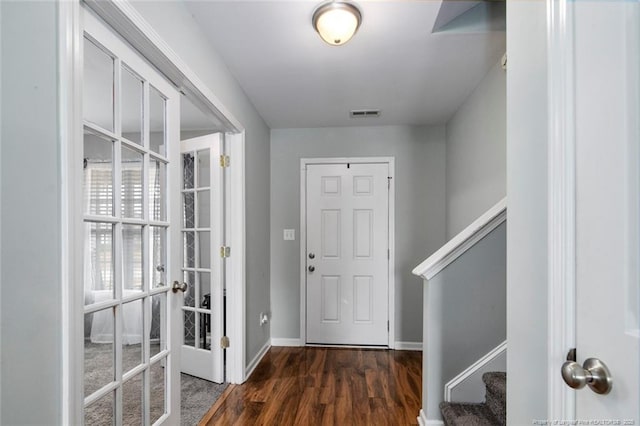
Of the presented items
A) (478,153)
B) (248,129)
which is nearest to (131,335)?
(248,129)

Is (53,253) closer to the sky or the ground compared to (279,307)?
closer to the sky

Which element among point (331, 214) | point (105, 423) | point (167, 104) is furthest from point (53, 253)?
point (331, 214)

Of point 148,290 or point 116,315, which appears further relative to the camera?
point 148,290

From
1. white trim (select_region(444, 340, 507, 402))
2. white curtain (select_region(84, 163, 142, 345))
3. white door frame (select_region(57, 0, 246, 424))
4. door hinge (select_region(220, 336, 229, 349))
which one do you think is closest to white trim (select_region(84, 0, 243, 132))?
white door frame (select_region(57, 0, 246, 424))

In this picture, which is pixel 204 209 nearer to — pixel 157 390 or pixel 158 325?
pixel 158 325

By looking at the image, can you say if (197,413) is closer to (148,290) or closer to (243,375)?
(243,375)

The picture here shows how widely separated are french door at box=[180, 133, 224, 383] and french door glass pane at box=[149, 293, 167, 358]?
85cm

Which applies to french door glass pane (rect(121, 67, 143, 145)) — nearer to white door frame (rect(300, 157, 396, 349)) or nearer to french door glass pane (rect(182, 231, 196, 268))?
french door glass pane (rect(182, 231, 196, 268))

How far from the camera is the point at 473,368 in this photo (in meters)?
1.86

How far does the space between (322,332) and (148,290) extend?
2.35 meters

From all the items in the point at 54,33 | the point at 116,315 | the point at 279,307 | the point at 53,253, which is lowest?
the point at 279,307

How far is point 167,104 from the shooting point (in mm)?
1682

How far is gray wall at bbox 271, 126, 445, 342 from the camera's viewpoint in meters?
3.45

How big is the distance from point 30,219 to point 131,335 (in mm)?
747
